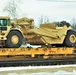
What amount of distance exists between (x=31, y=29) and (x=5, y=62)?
2.39 metres

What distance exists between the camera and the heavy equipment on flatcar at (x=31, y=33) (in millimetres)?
17281

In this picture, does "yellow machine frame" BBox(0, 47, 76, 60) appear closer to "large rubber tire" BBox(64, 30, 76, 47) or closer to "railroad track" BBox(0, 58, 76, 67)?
"railroad track" BBox(0, 58, 76, 67)

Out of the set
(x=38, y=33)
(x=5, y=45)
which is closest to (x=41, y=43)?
(x=38, y=33)

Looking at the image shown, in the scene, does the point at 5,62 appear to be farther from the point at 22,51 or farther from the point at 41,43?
the point at 41,43

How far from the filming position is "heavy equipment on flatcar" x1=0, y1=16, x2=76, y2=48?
1728 centimetres

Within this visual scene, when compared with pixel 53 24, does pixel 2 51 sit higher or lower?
lower

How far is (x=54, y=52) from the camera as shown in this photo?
1836 centimetres

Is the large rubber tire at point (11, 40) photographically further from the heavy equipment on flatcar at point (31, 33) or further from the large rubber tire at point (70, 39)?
the large rubber tire at point (70, 39)

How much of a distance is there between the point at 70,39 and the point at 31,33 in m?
2.31

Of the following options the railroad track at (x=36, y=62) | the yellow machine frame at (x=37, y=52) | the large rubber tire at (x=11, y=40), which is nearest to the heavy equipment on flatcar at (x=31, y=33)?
the large rubber tire at (x=11, y=40)

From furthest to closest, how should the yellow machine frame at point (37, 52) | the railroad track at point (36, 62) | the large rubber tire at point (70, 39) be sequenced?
the large rubber tire at point (70, 39) < the railroad track at point (36, 62) < the yellow machine frame at point (37, 52)

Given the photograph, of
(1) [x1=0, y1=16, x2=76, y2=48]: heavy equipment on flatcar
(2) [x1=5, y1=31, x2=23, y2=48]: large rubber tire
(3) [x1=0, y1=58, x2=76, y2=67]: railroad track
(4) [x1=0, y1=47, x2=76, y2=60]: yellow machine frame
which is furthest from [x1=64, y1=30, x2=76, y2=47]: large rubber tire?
(2) [x1=5, y1=31, x2=23, y2=48]: large rubber tire

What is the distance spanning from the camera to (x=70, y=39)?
1909 cm

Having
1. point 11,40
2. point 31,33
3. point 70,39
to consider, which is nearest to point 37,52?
point 31,33
